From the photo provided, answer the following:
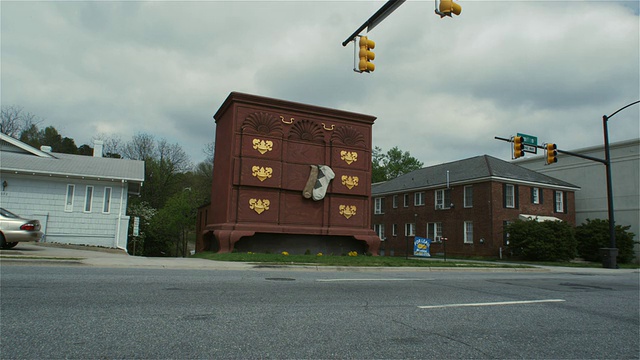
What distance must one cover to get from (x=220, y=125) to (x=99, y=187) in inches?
254

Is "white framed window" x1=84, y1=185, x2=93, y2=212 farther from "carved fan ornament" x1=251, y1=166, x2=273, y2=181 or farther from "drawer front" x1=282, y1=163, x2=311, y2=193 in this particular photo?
"drawer front" x1=282, y1=163, x2=311, y2=193

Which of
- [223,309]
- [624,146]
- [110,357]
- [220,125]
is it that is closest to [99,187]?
[220,125]

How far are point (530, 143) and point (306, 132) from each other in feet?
33.8

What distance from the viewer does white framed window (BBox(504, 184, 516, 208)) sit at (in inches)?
1341

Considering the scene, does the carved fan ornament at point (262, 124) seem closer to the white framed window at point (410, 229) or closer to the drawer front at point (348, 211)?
the drawer front at point (348, 211)

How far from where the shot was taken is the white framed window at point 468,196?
35.0 m

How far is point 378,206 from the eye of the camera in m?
45.7

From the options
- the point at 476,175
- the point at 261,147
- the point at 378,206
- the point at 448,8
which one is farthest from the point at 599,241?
the point at 448,8

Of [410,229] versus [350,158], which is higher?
[350,158]

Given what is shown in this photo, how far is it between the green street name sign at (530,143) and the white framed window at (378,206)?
2503 cm

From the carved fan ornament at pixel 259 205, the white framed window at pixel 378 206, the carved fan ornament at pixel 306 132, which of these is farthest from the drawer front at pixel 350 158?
the white framed window at pixel 378 206

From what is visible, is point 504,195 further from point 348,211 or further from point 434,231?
point 348,211

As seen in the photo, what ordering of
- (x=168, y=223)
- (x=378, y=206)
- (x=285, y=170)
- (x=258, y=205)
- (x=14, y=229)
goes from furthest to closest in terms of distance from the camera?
(x=378, y=206), (x=168, y=223), (x=285, y=170), (x=258, y=205), (x=14, y=229)

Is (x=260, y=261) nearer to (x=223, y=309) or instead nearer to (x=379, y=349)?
(x=223, y=309)
